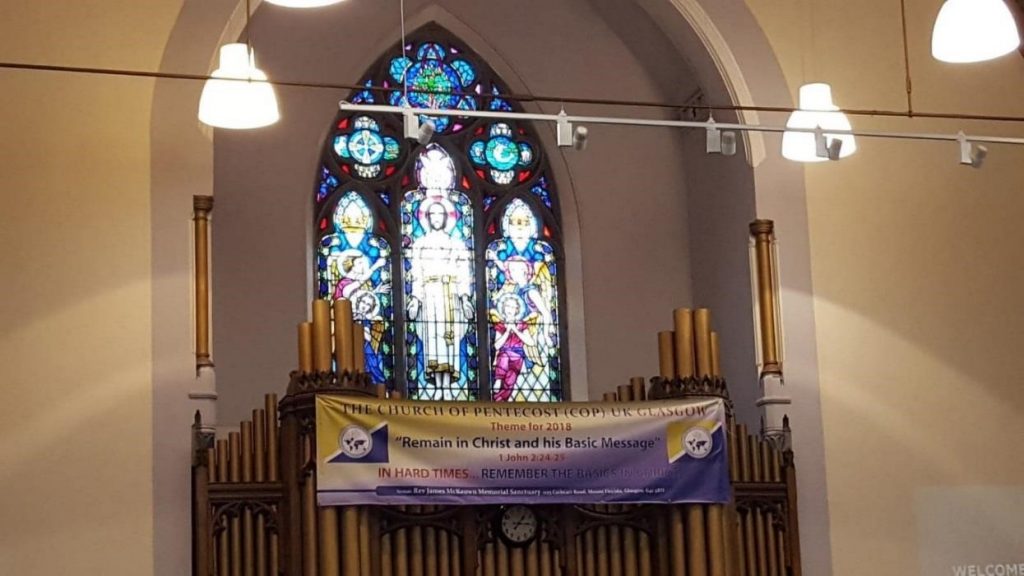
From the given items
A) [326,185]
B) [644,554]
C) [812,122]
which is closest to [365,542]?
[644,554]

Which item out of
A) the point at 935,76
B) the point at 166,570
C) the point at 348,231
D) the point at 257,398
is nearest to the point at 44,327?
the point at 166,570

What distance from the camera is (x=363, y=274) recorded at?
14.2 metres

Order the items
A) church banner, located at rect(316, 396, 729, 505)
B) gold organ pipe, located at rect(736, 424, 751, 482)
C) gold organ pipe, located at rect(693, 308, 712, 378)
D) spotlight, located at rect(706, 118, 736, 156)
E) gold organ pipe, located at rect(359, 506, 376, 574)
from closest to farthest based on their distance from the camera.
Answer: spotlight, located at rect(706, 118, 736, 156) < gold organ pipe, located at rect(359, 506, 376, 574) < church banner, located at rect(316, 396, 729, 505) < gold organ pipe, located at rect(693, 308, 712, 378) < gold organ pipe, located at rect(736, 424, 751, 482)

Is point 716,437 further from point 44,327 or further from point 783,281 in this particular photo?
point 44,327

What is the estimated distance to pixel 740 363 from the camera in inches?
515

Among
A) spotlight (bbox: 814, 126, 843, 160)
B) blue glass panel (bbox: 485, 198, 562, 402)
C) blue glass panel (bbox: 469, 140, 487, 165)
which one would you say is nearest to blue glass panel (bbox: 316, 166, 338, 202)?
blue glass panel (bbox: 469, 140, 487, 165)

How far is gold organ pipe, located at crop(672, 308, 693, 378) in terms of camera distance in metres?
11.8

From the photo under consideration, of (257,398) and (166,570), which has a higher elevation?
(257,398)

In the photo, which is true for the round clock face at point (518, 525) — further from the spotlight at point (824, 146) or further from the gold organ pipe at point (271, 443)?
the spotlight at point (824, 146)

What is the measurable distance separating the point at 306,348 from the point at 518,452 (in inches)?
57.5

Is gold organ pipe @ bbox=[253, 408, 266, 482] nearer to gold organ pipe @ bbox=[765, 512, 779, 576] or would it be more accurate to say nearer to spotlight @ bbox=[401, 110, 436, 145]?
spotlight @ bbox=[401, 110, 436, 145]

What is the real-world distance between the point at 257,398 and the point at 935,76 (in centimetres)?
542

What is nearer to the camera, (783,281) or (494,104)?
(783,281)

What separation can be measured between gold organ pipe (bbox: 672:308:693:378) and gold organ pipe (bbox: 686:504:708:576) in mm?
904
